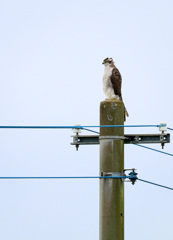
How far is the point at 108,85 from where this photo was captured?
41.6 ft

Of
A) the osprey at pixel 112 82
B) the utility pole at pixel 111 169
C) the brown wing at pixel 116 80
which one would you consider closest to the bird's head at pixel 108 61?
the osprey at pixel 112 82

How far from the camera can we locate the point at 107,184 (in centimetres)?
996

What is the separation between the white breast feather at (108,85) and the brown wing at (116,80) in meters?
0.06

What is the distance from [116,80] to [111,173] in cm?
311

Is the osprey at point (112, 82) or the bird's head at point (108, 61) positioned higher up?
the bird's head at point (108, 61)

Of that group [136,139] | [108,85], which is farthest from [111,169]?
[108,85]

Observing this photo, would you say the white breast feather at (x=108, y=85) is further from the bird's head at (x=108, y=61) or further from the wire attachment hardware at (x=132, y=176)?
the wire attachment hardware at (x=132, y=176)

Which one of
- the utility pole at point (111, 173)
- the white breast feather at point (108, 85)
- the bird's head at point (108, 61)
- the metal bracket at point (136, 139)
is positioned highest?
the bird's head at point (108, 61)

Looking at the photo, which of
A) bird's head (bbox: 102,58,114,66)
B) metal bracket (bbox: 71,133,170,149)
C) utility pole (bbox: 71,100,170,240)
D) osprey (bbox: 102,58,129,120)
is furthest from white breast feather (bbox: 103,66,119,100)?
utility pole (bbox: 71,100,170,240)

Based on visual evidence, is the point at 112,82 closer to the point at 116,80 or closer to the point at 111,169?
the point at 116,80

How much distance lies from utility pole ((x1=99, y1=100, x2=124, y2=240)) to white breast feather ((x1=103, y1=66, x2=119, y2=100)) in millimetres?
2172

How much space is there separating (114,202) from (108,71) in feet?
12.3

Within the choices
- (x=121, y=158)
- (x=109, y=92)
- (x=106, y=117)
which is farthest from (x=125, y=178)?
(x=109, y=92)

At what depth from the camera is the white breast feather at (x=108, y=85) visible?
→ 12477 millimetres
